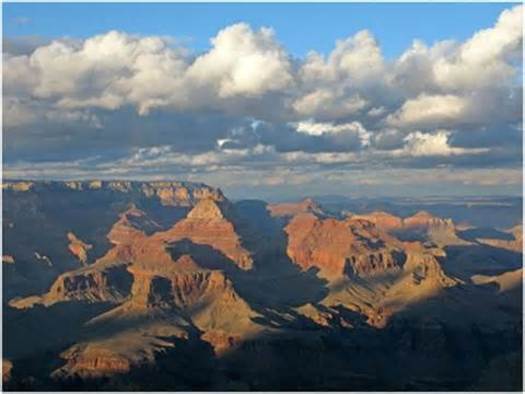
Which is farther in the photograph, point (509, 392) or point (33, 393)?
point (33, 393)

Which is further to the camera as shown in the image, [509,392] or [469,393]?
[469,393]

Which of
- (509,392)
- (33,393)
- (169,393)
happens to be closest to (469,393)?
(509,392)

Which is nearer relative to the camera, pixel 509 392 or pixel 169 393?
pixel 509 392

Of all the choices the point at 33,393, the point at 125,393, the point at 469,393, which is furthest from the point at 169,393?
the point at 469,393

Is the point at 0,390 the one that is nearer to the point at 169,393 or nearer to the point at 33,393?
the point at 33,393

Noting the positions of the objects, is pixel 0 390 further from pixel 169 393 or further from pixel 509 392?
pixel 509 392

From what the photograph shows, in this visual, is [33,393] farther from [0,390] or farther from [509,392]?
[509,392]
